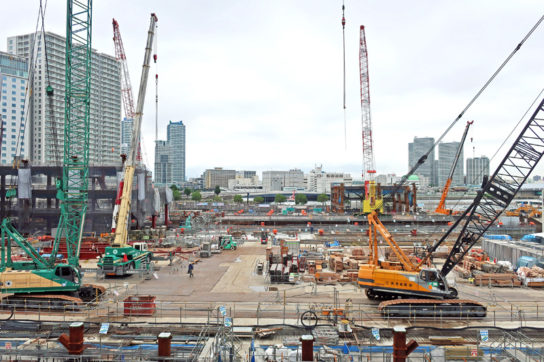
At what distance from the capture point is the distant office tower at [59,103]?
119562mm

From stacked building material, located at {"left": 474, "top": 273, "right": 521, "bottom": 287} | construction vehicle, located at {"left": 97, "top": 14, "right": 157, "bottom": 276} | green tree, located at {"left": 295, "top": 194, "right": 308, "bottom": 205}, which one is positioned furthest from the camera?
green tree, located at {"left": 295, "top": 194, "right": 308, "bottom": 205}

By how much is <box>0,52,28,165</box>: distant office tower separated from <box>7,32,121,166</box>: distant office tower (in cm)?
340

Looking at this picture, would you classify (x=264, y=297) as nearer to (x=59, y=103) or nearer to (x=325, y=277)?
(x=325, y=277)

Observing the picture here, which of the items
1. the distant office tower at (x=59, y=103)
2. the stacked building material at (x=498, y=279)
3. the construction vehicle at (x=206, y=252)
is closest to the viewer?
the stacked building material at (x=498, y=279)

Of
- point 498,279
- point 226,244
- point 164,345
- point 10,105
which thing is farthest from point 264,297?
point 10,105

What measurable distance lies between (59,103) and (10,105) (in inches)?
511

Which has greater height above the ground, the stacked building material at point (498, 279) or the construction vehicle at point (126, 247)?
the construction vehicle at point (126, 247)

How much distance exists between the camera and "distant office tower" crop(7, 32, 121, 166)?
4707 inches

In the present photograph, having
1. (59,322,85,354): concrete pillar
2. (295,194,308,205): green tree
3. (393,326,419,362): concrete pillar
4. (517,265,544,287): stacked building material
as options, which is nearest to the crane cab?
(517,265,544,287): stacked building material

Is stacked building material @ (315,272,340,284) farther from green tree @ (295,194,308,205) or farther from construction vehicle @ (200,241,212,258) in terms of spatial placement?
green tree @ (295,194,308,205)

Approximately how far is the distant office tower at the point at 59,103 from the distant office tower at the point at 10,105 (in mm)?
3404

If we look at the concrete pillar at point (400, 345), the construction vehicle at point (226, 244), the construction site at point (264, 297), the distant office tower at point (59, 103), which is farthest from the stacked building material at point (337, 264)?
the distant office tower at point (59, 103)

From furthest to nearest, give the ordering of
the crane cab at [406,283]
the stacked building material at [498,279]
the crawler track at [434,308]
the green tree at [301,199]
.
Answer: the green tree at [301,199], the stacked building material at [498,279], the crane cab at [406,283], the crawler track at [434,308]

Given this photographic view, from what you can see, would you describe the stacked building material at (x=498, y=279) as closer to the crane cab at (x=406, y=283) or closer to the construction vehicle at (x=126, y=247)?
the crane cab at (x=406, y=283)
